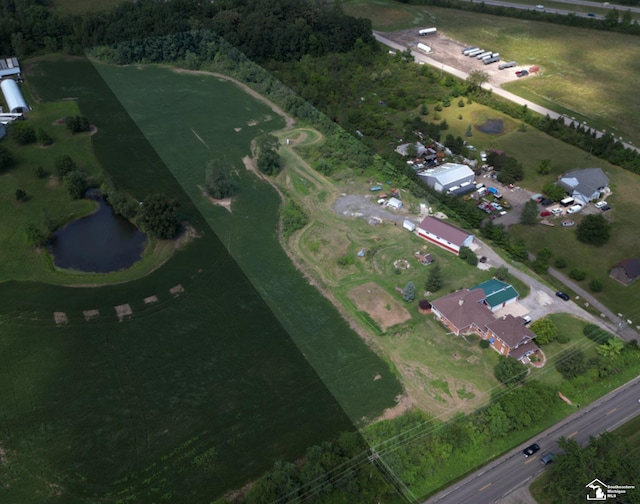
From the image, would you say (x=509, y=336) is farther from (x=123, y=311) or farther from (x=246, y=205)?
(x=123, y=311)

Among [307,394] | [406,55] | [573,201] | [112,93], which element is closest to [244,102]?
[112,93]

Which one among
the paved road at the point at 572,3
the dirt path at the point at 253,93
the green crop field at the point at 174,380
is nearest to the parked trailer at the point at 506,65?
the paved road at the point at 572,3

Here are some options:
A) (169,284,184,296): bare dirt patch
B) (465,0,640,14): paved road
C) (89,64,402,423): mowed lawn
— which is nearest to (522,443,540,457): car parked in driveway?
(89,64,402,423): mowed lawn

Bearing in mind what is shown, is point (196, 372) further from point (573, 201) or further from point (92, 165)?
point (573, 201)

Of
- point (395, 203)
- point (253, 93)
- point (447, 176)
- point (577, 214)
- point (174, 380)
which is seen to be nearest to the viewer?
point (174, 380)

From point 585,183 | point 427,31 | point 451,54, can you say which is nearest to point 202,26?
point 427,31
